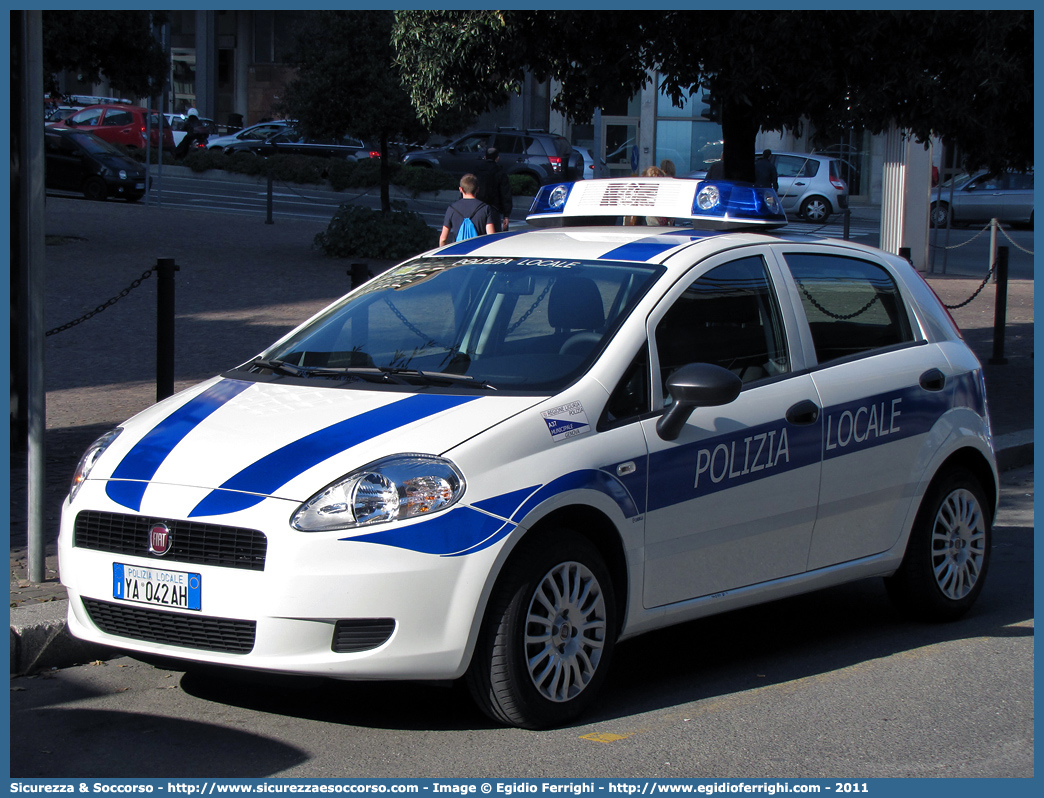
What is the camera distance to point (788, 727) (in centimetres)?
462

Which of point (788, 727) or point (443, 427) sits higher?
point (443, 427)

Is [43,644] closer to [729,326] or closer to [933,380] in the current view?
[729,326]

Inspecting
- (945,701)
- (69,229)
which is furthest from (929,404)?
(69,229)

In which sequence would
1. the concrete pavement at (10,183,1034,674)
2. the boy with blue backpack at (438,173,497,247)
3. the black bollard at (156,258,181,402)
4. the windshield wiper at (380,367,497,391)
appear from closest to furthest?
the windshield wiper at (380,367,497,391)
the concrete pavement at (10,183,1034,674)
the black bollard at (156,258,181,402)
the boy with blue backpack at (438,173,497,247)

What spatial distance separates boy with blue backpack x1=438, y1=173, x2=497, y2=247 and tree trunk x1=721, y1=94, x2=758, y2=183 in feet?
8.15


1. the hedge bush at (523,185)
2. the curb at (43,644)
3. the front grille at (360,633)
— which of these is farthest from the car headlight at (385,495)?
the hedge bush at (523,185)

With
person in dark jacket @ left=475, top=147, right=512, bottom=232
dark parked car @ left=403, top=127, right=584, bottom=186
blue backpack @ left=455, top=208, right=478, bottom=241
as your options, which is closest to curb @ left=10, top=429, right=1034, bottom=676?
blue backpack @ left=455, top=208, right=478, bottom=241

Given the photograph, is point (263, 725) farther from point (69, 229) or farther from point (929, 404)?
point (69, 229)

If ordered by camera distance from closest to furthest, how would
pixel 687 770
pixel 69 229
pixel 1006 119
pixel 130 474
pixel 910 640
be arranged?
pixel 687 770, pixel 130 474, pixel 910 640, pixel 1006 119, pixel 69 229

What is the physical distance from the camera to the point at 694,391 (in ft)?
15.4

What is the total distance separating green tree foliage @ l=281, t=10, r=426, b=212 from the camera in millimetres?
22766

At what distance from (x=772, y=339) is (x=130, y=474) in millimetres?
2576

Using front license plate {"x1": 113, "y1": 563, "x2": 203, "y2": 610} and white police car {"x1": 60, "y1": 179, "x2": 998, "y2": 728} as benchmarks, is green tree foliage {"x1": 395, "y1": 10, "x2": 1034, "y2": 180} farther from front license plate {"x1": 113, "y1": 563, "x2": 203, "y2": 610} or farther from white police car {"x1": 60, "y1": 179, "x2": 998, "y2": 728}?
front license plate {"x1": 113, "y1": 563, "x2": 203, "y2": 610}

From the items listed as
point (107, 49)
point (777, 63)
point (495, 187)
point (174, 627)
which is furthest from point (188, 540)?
point (107, 49)
